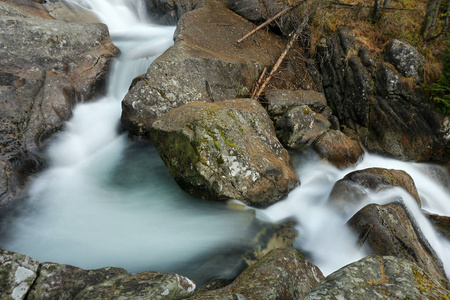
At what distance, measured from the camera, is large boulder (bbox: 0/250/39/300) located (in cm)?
286

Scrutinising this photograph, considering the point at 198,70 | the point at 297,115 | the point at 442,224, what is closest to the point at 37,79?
the point at 198,70

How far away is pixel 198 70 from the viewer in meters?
6.86

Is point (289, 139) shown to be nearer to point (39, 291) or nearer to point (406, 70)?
point (406, 70)

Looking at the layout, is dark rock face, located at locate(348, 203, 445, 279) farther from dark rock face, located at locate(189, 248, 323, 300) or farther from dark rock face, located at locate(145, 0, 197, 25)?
dark rock face, located at locate(145, 0, 197, 25)

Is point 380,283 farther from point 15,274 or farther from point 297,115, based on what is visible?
point 297,115

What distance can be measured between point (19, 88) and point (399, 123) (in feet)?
32.7

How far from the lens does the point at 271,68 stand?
8.27 m

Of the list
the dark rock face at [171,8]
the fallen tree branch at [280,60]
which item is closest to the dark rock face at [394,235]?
the fallen tree branch at [280,60]

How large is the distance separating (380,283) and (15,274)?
3.80 meters

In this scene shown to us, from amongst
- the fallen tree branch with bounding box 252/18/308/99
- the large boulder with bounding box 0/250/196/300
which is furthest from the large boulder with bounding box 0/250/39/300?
the fallen tree branch with bounding box 252/18/308/99

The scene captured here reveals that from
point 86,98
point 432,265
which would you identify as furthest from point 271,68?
point 432,265

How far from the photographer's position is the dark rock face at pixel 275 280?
291 centimetres

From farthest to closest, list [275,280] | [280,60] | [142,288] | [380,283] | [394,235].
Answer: [280,60] → [394,235] → [275,280] → [142,288] → [380,283]

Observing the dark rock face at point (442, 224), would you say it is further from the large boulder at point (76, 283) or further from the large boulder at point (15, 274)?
the large boulder at point (15, 274)
